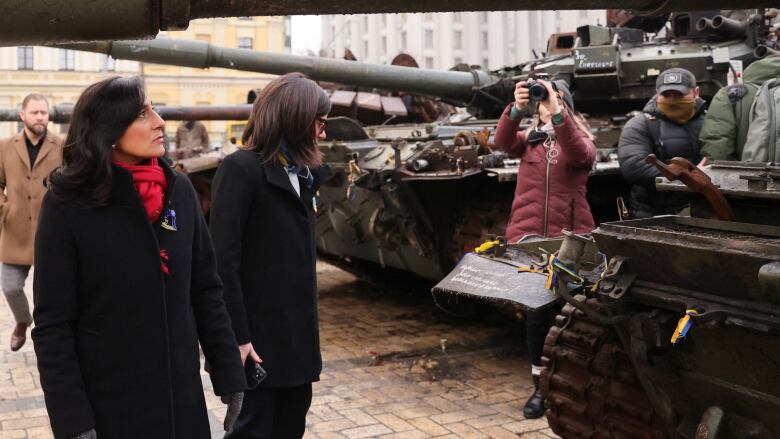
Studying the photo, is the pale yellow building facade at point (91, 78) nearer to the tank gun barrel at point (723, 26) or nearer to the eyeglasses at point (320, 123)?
the tank gun barrel at point (723, 26)

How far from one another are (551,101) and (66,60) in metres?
45.3

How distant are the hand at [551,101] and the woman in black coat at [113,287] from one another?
2.63m

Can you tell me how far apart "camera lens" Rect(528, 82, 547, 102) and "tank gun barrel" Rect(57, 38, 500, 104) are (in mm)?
2977

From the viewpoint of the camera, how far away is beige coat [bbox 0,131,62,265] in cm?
665

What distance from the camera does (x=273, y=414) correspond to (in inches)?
143

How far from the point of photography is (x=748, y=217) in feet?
11.3

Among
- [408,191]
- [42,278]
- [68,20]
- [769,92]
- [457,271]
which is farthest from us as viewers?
[408,191]

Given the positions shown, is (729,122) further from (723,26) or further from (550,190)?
(723,26)

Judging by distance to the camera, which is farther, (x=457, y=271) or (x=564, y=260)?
(x=457, y=271)

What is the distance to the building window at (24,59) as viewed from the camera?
1834 inches

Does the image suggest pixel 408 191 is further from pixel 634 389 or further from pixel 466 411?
pixel 634 389

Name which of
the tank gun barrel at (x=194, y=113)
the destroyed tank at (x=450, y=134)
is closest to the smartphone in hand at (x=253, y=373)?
the destroyed tank at (x=450, y=134)

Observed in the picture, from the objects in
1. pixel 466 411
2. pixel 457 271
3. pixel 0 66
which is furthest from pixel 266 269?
pixel 0 66

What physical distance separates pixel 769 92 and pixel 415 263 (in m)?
3.76
